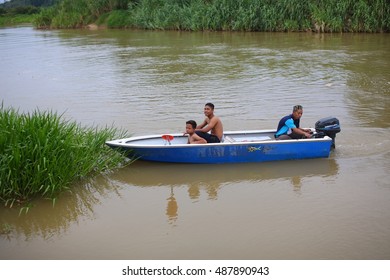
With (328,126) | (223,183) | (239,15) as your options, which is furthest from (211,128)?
(239,15)

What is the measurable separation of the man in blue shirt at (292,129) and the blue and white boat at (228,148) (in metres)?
0.19

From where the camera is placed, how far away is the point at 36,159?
6066 millimetres

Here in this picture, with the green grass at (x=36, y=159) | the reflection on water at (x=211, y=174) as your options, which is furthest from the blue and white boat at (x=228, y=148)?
the green grass at (x=36, y=159)

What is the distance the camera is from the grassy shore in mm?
25266

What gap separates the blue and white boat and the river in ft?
0.49

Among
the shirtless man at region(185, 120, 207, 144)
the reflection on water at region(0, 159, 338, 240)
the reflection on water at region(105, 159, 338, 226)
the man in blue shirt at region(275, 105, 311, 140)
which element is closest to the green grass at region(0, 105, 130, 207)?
the reflection on water at region(0, 159, 338, 240)

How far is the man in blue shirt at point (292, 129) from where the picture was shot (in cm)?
776

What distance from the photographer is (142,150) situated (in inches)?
289

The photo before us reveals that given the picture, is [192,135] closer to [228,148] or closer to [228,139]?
[228,148]

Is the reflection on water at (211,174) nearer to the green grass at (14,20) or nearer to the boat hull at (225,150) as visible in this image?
the boat hull at (225,150)

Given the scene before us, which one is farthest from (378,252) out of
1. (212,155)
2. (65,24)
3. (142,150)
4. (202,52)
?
(65,24)

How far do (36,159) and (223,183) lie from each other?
254 cm

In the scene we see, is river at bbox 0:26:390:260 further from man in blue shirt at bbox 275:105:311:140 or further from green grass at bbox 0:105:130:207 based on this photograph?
man in blue shirt at bbox 275:105:311:140

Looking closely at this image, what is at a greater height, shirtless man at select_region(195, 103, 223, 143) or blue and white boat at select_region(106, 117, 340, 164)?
shirtless man at select_region(195, 103, 223, 143)
